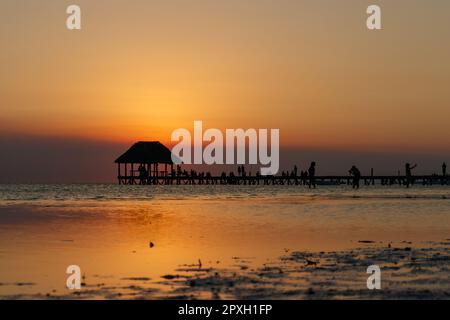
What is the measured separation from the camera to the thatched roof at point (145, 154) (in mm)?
123812

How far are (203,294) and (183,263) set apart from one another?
3.89 m

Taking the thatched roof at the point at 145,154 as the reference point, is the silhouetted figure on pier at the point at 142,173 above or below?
below

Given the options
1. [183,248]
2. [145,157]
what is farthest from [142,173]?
[183,248]

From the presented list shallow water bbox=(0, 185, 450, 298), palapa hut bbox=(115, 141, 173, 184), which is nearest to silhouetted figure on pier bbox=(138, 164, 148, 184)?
palapa hut bbox=(115, 141, 173, 184)

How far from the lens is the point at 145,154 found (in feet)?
407

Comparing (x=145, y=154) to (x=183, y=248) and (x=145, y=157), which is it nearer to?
(x=145, y=157)

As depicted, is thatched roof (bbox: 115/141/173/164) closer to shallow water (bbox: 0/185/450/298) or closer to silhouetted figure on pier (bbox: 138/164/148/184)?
silhouetted figure on pier (bbox: 138/164/148/184)

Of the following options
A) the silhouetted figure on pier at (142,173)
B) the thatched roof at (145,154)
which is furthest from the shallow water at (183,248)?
the silhouetted figure on pier at (142,173)

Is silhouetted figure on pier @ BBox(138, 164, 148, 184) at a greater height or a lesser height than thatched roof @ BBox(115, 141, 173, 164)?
lesser

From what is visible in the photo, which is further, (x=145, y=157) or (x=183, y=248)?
(x=145, y=157)

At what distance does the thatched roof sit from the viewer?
124 m

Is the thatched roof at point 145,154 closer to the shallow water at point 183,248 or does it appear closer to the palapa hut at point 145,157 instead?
the palapa hut at point 145,157
